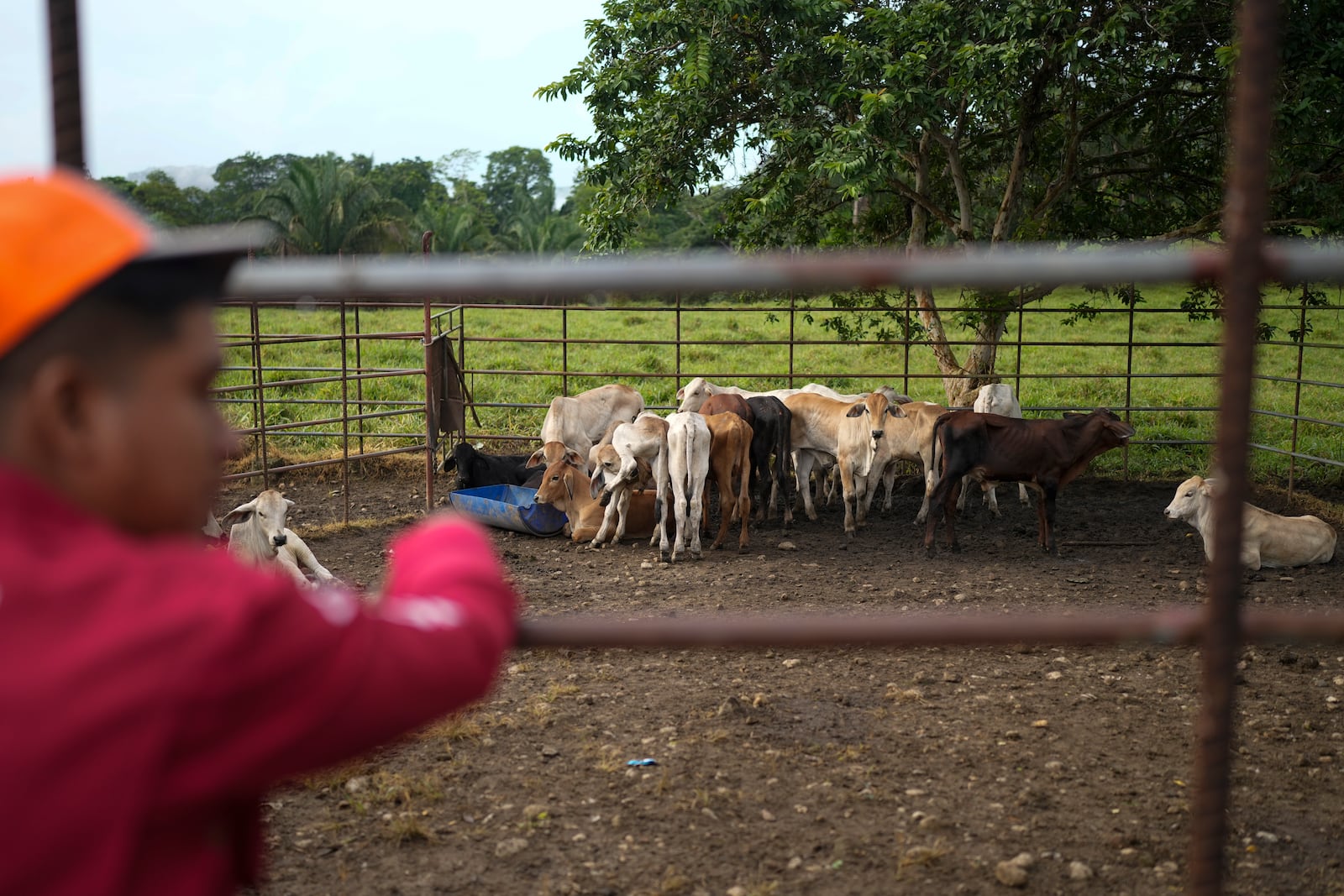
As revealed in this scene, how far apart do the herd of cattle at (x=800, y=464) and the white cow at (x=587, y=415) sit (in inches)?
0.7

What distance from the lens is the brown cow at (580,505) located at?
9.62 metres

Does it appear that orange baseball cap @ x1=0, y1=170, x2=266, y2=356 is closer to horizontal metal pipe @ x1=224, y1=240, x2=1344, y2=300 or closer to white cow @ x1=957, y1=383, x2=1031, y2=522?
horizontal metal pipe @ x1=224, y1=240, x2=1344, y2=300

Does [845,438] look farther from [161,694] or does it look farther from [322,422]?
[161,694]

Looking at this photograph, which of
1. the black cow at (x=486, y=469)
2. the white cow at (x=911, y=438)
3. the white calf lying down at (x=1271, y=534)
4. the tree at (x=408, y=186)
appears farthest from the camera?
the tree at (x=408, y=186)

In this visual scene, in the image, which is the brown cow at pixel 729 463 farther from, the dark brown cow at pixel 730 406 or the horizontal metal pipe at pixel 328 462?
the horizontal metal pipe at pixel 328 462

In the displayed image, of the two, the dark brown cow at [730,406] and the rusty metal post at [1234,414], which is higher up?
the rusty metal post at [1234,414]

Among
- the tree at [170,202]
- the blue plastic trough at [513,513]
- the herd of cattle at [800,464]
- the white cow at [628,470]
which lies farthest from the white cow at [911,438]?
the tree at [170,202]

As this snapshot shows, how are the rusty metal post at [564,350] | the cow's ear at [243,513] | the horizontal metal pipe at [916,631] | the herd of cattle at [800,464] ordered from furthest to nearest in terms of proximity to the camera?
the rusty metal post at [564,350] → the herd of cattle at [800,464] → the cow's ear at [243,513] → the horizontal metal pipe at [916,631]

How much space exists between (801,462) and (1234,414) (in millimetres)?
9388

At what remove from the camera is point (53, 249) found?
3.00 ft

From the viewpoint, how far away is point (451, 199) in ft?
149

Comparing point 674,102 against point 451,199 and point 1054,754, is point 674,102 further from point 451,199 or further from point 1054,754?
point 451,199

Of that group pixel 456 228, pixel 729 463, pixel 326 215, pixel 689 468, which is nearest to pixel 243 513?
pixel 689 468

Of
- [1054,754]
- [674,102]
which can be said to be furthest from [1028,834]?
[674,102]
